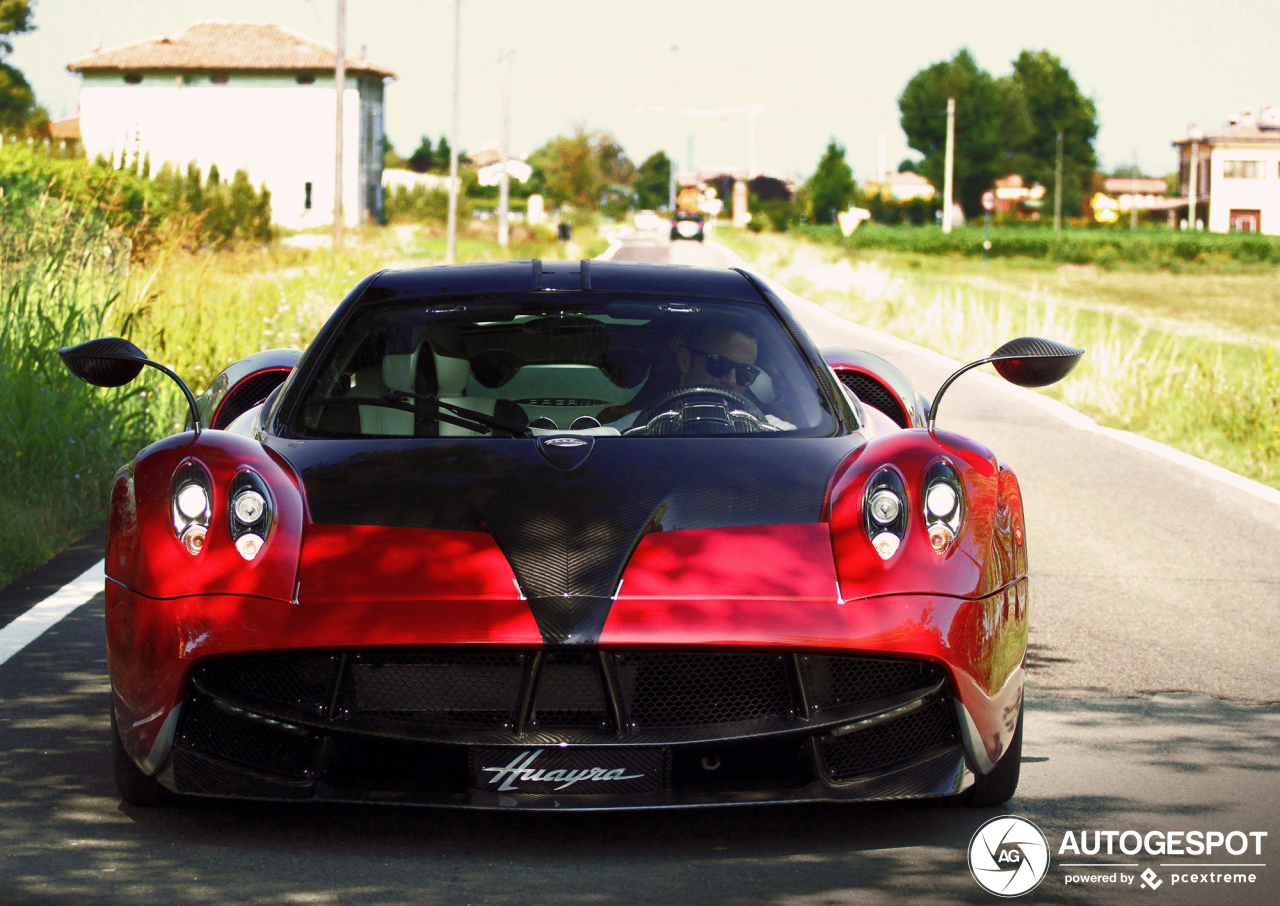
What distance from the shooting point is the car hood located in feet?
10.8

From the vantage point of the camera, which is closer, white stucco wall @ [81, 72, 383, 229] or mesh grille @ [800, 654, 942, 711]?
mesh grille @ [800, 654, 942, 711]

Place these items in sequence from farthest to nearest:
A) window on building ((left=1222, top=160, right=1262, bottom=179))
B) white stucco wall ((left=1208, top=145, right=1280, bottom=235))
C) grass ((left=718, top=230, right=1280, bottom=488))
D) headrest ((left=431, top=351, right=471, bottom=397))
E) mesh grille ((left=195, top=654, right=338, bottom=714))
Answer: window on building ((left=1222, top=160, right=1262, bottom=179)) < white stucco wall ((left=1208, top=145, right=1280, bottom=235)) < grass ((left=718, top=230, right=1280, bottom=488)) < headrest ((left=431, top=351, right=471, bottom=397)) < mesh grille ((left=195, top=654, right=338, bottom=714))

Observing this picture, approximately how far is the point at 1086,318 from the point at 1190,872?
110ft

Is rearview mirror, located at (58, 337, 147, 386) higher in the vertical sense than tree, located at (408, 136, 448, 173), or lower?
lower

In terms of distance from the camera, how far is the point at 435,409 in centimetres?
428

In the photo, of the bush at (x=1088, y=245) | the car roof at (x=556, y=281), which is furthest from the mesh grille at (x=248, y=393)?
the bush at (x=1088, y=245)

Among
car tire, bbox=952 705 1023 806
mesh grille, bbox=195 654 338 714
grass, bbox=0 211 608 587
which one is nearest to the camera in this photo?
mesh grille, bbox=195 654 338 714

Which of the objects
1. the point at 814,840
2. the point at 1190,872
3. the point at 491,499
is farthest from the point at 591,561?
the point at 1190,872

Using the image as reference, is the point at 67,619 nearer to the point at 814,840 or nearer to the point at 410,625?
the point at 410,625

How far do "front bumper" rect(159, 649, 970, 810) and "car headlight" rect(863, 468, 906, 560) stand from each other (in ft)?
0.94

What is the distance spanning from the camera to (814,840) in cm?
346

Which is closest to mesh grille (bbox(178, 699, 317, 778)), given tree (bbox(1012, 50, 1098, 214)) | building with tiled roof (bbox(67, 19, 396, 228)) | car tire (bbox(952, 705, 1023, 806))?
car tire (bbox(952, 705, 1023, 806))

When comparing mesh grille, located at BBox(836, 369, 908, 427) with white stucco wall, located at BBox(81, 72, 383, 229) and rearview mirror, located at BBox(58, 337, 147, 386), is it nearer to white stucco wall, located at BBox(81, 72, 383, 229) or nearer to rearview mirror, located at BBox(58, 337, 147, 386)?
rearview mirror, located at BBox(58, 337, 147, 386)

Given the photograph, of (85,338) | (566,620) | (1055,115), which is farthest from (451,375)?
(1055,115)
